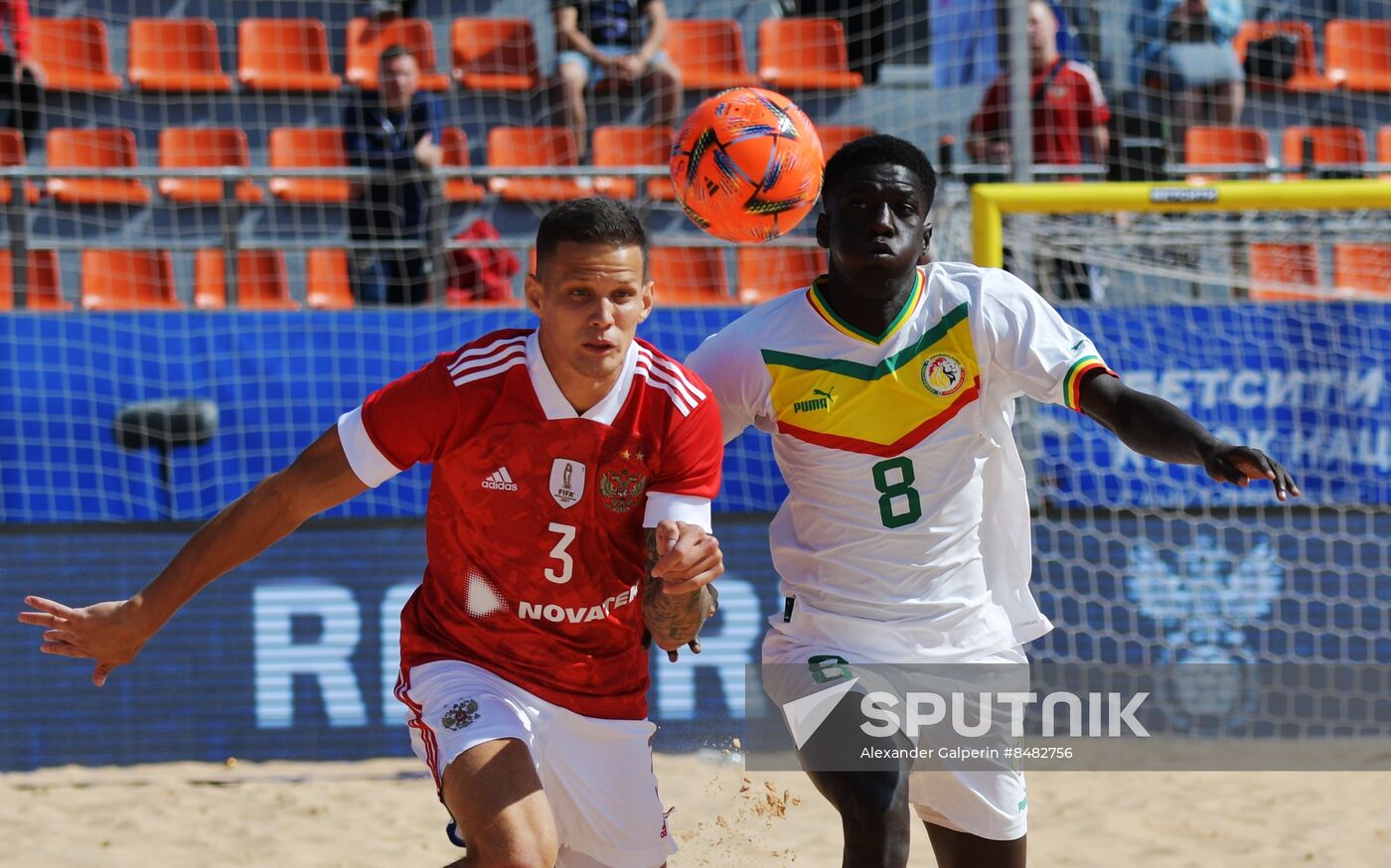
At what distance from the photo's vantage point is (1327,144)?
37.3 ft

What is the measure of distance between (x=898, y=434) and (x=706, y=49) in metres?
7.91

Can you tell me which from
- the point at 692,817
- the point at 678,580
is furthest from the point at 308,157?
the point at 678,580

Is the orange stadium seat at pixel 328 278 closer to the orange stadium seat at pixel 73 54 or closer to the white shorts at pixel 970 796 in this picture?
the orange stadium seat at pixel 73 54

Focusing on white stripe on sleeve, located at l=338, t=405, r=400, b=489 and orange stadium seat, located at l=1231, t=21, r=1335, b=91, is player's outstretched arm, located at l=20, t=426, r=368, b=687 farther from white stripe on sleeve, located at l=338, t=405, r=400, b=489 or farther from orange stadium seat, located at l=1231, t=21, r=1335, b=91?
orange stadium seat, located at l=1231, t=21, r=1335, b=91

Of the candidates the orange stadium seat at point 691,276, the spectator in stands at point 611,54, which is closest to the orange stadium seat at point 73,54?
the spectator in stands at point 611,54

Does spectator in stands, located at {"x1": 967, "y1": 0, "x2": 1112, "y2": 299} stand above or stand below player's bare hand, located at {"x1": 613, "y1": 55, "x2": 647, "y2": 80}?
below

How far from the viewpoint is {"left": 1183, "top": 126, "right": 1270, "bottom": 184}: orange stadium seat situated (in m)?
11.0

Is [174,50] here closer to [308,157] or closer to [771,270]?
[308,157]

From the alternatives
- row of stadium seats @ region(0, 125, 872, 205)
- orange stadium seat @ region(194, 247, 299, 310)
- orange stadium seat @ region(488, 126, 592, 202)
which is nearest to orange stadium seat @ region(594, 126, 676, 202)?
row of stadium seats @ region(0, 125, 872, 205)

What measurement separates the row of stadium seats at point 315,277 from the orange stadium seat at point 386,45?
1762mm

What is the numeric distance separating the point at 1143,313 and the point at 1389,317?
134 cm

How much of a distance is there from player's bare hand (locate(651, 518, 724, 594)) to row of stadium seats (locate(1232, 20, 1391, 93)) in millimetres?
9658

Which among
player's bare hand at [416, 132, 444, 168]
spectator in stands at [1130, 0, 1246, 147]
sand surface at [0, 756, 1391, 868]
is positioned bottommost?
sand surface at [0, 756, 1391, 868]

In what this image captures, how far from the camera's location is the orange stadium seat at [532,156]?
32.9 feet
